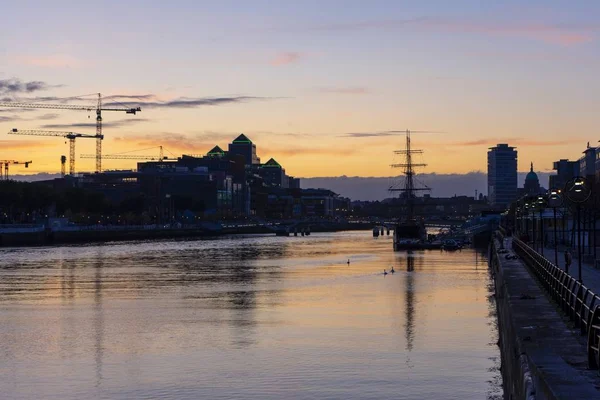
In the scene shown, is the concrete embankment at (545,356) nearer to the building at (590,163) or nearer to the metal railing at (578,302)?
the metal railing at (578,302)

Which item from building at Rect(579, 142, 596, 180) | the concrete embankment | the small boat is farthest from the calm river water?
building at Rect(579, 142, 596, 180)

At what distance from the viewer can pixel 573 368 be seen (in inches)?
699

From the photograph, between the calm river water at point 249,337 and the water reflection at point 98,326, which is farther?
the water reflection at point 98,326

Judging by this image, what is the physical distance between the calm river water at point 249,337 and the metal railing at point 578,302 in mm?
3499

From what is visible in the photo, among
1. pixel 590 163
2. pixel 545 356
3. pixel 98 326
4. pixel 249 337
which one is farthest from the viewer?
pixel 590 163

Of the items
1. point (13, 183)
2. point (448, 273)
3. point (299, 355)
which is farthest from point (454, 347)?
point (13, 183)

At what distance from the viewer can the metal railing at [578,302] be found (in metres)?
17.8

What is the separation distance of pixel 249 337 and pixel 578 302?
2108 cm

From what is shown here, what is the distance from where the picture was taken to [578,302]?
23.5m

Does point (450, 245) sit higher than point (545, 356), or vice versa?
point (545, 356)

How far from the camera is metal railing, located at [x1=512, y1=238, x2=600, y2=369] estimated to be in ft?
58.3

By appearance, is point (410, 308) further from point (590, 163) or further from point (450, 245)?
point (590, 163)

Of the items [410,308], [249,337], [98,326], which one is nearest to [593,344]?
[249,337]

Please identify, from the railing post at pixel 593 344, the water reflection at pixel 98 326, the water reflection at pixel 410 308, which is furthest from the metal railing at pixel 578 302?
the water reflection at pixel 98 326
